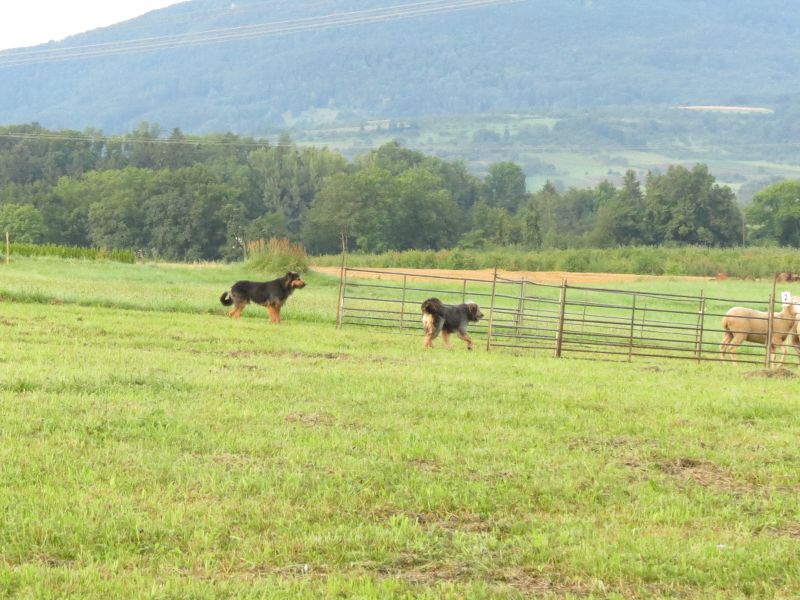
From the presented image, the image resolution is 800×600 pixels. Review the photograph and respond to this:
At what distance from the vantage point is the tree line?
97.6m

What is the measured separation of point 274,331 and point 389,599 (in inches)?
609

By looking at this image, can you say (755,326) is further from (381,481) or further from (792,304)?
(381,481)

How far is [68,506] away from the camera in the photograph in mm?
7484

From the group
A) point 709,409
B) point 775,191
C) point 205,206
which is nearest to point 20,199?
point 205,206

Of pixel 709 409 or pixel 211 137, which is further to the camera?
pixel 211 137

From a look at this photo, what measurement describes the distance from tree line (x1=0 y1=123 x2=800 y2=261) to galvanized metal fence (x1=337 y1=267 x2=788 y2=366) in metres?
51.8

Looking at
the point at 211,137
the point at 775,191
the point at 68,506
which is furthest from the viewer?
the point at 211,137

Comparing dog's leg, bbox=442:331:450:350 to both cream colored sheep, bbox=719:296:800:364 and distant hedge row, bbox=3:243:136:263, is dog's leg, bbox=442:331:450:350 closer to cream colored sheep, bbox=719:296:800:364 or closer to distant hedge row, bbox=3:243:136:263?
cream colored sheep, bbox=719:296:800:364

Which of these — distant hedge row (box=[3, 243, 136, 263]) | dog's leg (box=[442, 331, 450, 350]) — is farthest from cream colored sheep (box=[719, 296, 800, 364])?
distant hedge row (box=[3, 243, 136, 263])

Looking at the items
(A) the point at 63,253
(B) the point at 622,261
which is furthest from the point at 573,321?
(B) the point at 622,261

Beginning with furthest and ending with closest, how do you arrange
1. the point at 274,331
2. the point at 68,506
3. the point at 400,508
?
the point at 274,331 → the point at 400,508 → the point at 68,506

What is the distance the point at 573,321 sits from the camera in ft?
80.8

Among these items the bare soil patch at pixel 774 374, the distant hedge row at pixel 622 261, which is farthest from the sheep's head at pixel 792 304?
the distant hedge row at pixel 622 261

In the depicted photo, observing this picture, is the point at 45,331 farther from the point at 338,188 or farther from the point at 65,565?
the point at 338,188
